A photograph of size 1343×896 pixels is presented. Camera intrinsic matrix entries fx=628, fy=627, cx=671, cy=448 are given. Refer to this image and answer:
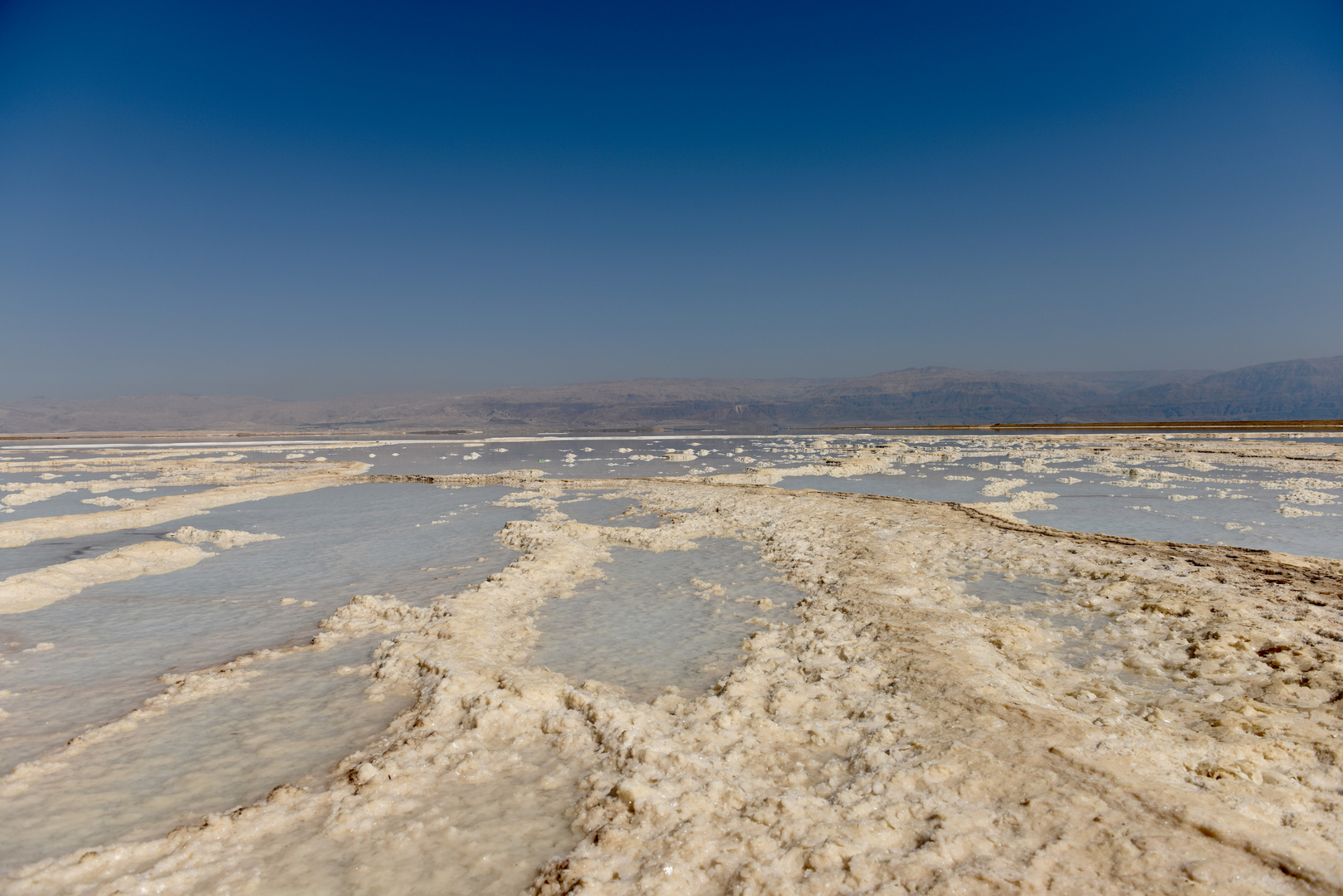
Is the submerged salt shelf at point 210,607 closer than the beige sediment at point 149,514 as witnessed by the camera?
Yes

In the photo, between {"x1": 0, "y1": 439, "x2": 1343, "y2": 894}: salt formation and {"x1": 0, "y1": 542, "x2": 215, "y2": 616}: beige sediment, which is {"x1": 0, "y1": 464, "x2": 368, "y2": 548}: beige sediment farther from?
{"x1": 0, "y1": 439, "x2": 1343, "y2": 894}: salt formation

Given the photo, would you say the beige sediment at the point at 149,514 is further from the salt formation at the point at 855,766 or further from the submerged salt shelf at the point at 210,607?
the salt formation at the point at 855,766

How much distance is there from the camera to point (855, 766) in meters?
3.27

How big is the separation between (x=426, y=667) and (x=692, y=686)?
202 centimetres

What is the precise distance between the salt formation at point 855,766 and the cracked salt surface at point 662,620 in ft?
0.76

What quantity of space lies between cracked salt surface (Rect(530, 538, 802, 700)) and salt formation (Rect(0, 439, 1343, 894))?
23 cm

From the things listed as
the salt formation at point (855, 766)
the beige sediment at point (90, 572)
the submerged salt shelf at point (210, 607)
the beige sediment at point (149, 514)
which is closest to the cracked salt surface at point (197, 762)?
the salt formation at point (855, 766)

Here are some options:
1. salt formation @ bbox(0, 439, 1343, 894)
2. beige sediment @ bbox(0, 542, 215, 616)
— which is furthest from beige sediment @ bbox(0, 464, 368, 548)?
salt formation @ bbox(0, 439, 1343, 894)

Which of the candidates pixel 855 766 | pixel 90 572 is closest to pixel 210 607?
pixel 90 572

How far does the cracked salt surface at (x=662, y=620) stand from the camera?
4.69 m

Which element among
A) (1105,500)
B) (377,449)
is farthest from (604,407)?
(1105,500)

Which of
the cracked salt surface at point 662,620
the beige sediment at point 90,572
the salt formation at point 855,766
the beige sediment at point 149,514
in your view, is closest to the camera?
the salt formation at point 855,766

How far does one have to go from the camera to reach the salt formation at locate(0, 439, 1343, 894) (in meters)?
2.54

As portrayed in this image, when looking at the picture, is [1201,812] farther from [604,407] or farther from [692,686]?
[604,407]
